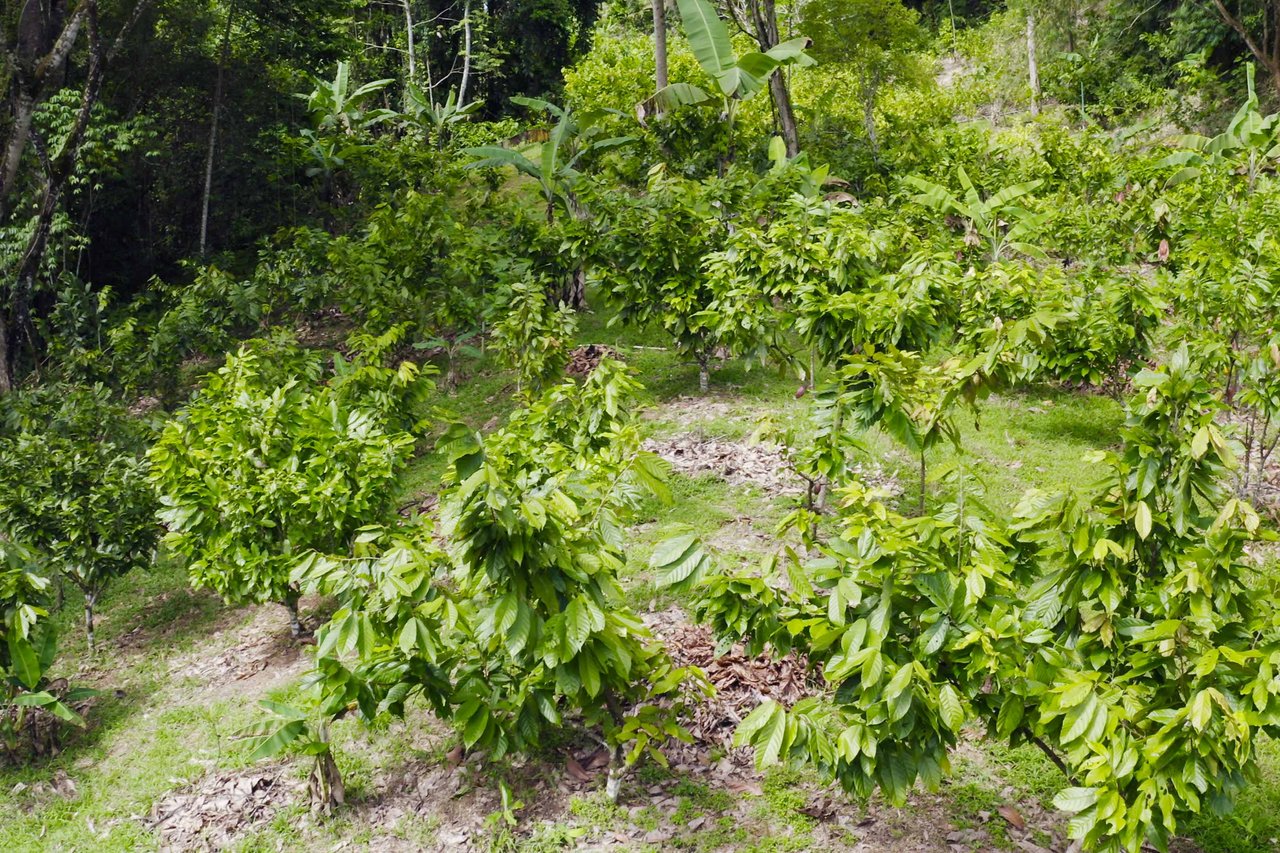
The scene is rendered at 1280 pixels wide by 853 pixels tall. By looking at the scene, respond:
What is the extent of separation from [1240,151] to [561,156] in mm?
8772

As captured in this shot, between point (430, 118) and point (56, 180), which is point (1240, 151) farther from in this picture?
point (56, 180)

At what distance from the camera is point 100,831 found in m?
5.29

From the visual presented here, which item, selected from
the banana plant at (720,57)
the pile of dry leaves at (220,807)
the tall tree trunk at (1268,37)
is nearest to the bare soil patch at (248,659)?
the pile of dry leaves at (220,807)

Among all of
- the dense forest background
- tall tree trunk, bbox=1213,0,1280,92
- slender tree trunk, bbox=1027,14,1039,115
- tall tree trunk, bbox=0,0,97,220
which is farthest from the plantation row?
slender tree trunk, bbox=1027,14,1039,115

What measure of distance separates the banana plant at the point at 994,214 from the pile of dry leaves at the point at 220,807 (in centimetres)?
761

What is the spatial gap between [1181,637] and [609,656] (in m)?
2.21

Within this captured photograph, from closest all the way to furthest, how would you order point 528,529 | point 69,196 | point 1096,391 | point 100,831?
point 528,529 < point 100,831 < point 1096,391 < point 69,196

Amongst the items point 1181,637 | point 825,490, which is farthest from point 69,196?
point 1181,637

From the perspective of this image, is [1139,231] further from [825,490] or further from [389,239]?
[389,239]

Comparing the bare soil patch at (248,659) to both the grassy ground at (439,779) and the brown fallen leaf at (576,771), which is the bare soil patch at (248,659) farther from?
the brown fallen leaf at (576,771)

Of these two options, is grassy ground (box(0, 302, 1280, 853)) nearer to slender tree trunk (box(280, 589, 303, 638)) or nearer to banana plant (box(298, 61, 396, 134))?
slender tree trunk (box(280, 589, 303, 638))

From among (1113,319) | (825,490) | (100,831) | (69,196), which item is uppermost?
(69,196)

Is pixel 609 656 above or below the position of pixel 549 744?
above

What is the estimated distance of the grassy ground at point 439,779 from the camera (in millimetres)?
4629
